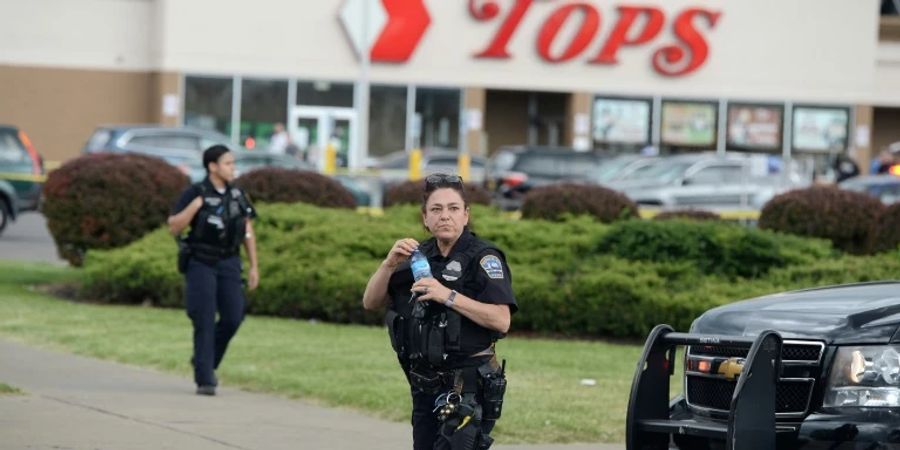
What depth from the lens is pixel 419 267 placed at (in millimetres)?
6781

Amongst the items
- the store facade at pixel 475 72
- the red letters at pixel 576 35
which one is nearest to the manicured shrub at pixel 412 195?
the store facade at pixel 475 72

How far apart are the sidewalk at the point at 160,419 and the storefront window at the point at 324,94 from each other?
109 feet

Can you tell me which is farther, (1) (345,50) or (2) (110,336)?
(1) (345,50)

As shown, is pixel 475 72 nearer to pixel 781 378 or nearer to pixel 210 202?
pixel 210 202

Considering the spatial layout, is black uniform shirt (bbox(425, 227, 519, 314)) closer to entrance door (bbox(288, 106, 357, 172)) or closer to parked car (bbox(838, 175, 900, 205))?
parked car (bbox(838, 175, 900, 205))

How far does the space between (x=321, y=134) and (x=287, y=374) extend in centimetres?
3351

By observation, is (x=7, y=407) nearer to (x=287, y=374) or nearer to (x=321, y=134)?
(x=287, y=374)

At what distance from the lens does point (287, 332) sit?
51.7 feet

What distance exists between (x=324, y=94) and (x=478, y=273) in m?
39.4

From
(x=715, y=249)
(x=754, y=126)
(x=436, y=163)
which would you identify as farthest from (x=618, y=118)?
(x=715, y=249)

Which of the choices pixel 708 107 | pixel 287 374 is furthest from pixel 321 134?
pixel 287 374

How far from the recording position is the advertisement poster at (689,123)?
159 ft

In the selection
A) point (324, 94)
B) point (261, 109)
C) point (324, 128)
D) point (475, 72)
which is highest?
point (475, 72)

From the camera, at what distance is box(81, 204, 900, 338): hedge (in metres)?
15.9
